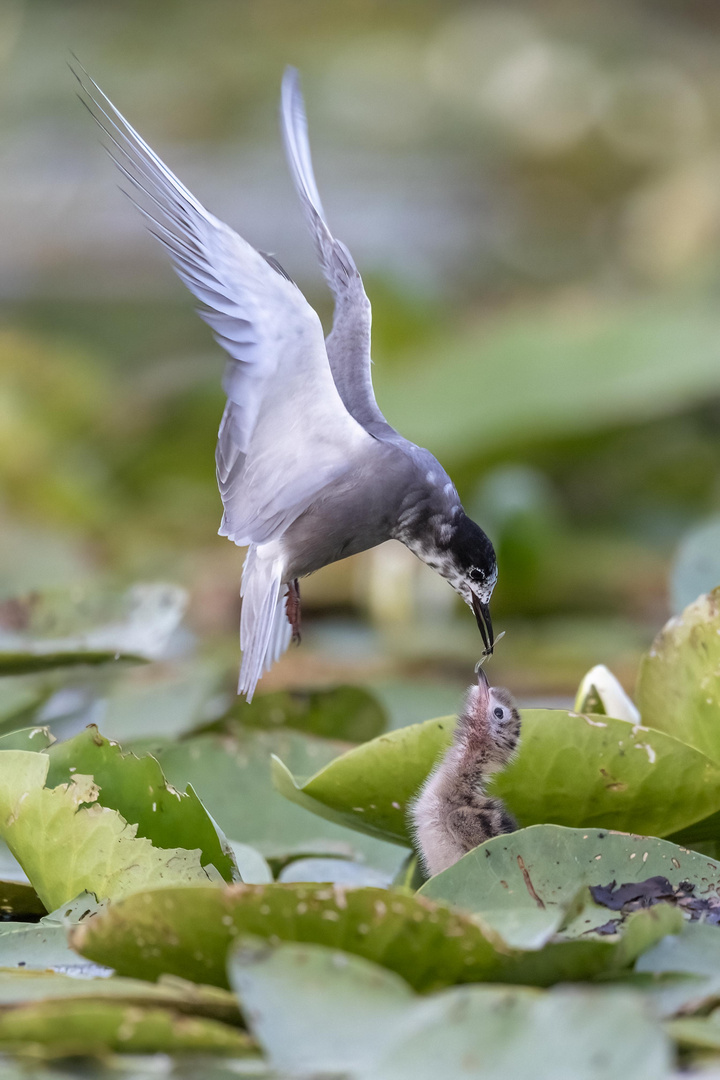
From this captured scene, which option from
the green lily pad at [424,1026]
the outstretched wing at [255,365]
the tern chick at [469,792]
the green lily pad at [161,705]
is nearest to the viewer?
the green lily pad at [424,1026]

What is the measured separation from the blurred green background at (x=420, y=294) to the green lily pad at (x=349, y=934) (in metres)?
0.83

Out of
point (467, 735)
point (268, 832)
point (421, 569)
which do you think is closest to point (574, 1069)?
point (467, 735)

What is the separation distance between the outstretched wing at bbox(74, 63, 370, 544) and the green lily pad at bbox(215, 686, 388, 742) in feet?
1.57

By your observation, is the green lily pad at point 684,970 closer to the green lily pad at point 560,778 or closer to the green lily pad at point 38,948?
the green lily pad at point 560,778

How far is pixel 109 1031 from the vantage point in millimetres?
636

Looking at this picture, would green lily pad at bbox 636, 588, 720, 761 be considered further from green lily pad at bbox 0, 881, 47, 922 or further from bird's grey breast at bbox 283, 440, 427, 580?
green lily pad at bbox 0, 881, 47, 922

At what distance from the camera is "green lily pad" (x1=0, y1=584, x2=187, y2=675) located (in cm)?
130

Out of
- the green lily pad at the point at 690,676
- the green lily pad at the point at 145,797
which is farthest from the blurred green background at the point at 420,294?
the green lily pad at the point at 690,676

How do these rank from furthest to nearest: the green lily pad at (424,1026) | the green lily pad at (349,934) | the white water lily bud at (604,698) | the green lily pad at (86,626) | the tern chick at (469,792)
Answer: the green lily pad at (86,626)
the white water lily bud at (604,698)
the tern chick at (469,792)
the green lily pad at (349,934)
the green lily pad at (424,1026)

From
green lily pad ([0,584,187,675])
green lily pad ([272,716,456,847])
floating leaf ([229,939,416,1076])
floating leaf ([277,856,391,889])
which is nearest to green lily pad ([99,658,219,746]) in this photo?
green lily pad ([0,584,187,675])

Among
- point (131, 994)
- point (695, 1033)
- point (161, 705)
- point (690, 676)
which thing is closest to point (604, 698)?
point (690, 676)

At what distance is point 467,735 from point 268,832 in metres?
0.30

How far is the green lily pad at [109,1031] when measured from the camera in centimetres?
63

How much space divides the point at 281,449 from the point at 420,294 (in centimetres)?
315
